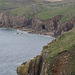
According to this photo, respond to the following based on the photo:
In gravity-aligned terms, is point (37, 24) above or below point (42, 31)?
above

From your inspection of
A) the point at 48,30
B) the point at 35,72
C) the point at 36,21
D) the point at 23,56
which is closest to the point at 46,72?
the point at 35,72

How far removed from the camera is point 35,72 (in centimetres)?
4394

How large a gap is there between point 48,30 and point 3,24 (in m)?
48.4

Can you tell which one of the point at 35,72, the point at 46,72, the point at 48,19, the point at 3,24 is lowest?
the point at 3,24

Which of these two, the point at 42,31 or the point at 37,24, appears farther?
the point at 37,24

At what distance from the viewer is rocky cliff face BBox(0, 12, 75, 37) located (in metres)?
126

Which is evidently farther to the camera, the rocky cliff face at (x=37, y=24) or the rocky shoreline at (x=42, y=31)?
A: the rocky cliff face at (x=37, y=24)

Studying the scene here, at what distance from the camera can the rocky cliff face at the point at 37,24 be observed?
412 ft

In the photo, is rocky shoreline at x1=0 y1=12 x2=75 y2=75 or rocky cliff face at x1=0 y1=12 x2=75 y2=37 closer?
rocky shoreline at x1=0 y1=12 x2=75 y2=75

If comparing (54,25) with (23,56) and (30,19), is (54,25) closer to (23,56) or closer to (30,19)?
(30,19)

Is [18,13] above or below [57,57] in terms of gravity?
below

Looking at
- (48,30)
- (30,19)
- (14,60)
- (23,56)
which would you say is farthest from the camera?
(30,19)

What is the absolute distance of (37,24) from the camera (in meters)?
148

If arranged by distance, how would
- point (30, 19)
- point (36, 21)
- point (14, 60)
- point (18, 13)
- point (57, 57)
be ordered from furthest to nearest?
point (18, 13), point (30, 19), point (36, 21), point (14, 60), point (57, 57)
